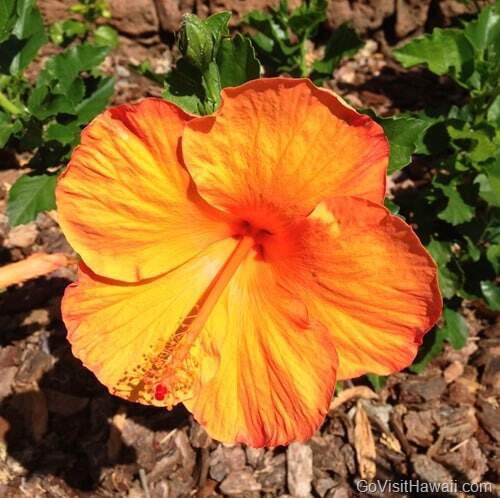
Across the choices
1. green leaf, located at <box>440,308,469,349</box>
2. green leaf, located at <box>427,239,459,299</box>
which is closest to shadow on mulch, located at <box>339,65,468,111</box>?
green leaf, located at <box>427,239,459,299</box>

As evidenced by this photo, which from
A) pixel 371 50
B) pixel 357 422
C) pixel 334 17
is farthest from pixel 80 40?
pixel 357 422

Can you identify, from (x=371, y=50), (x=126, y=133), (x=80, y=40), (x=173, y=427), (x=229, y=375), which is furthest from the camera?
(x=371, y=50)

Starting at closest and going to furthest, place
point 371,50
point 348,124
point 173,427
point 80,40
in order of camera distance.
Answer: point 348,124 → point 173,427 → point 80,40 → point 371,50

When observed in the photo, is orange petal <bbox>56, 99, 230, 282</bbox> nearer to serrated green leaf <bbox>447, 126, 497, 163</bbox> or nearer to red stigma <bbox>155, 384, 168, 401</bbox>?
red stigma <bbox>155, 384, 168, 401</bbox>

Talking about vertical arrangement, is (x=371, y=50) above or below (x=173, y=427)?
above

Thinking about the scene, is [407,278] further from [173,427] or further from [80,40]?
[80,40]

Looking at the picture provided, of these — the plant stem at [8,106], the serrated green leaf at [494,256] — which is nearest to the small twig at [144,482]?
the plant stem at [8,106]

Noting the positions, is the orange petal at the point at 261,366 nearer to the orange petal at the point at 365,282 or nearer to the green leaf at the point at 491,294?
the orange petal at the point at 365,282
